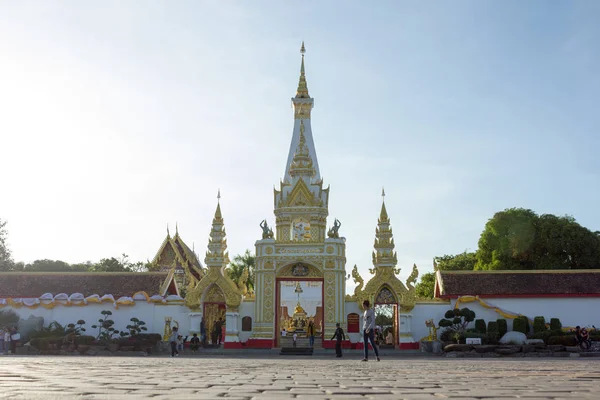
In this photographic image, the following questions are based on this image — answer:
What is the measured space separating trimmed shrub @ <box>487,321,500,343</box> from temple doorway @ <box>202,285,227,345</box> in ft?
41.3

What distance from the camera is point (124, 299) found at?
30.3 meters

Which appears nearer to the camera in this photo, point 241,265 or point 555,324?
point 555,324

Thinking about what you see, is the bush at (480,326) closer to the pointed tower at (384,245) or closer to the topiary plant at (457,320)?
the topiary plant at (457,320)

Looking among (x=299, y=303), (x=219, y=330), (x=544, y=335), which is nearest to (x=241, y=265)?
(x=299, y=303)

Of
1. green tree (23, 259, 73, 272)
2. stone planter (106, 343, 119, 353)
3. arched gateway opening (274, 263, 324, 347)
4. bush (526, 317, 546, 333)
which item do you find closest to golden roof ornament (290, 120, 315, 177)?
arched gateway opening (274, 263, 324, 347)

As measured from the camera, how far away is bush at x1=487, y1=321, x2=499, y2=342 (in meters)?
26.1

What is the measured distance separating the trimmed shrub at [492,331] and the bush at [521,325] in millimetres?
868

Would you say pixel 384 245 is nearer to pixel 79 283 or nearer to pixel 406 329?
pixel 406 329

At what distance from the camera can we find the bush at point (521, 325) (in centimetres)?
2784

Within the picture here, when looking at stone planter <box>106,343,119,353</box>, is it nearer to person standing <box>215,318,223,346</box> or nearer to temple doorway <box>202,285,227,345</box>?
temple doorway <box>202,285,227,345</box>

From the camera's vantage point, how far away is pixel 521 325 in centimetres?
2789

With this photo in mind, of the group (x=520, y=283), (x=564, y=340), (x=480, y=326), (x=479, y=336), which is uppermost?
(x=520, y=283)

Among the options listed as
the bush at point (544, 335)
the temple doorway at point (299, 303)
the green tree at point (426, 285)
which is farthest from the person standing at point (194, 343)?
the green tree at point (426, 285)

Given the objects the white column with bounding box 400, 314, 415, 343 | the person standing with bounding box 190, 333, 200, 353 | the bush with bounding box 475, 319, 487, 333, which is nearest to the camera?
the bush with bounding box 475, 319, 487, 333
